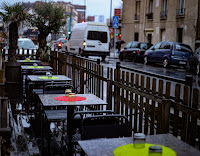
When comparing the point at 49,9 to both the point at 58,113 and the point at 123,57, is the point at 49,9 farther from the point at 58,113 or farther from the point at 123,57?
the point at 123,57

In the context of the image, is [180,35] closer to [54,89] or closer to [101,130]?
[54,89]

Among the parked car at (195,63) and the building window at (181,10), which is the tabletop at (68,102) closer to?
the parked car at (195,63)

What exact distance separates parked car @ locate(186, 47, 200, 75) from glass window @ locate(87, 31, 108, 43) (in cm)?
898

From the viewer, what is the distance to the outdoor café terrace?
3227mm

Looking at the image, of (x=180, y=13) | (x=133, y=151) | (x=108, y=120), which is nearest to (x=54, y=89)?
(x=108, y=120)

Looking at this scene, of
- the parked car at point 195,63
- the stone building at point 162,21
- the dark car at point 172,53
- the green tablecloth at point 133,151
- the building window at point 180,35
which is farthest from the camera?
the building window at point 180,35

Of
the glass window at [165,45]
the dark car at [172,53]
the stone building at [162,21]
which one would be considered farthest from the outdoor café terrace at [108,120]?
the stone building at [162,21]

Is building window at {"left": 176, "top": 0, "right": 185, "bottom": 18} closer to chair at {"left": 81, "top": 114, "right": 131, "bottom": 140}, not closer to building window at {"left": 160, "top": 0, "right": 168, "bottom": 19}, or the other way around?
building window at {"left": 160, "top": 0, "right": 168, "bottom": 19}

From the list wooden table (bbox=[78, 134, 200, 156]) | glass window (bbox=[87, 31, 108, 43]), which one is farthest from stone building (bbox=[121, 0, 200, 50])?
wooden table (bbox=[78, 134, 200, 156])

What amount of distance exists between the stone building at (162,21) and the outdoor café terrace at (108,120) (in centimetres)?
2170

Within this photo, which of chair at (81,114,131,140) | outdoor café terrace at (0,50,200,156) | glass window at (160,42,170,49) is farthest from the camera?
glass window at (160,42,170,49)

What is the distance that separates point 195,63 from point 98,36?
10038mm

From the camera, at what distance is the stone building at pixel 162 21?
2995 cm

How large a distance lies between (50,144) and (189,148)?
3302 mm
